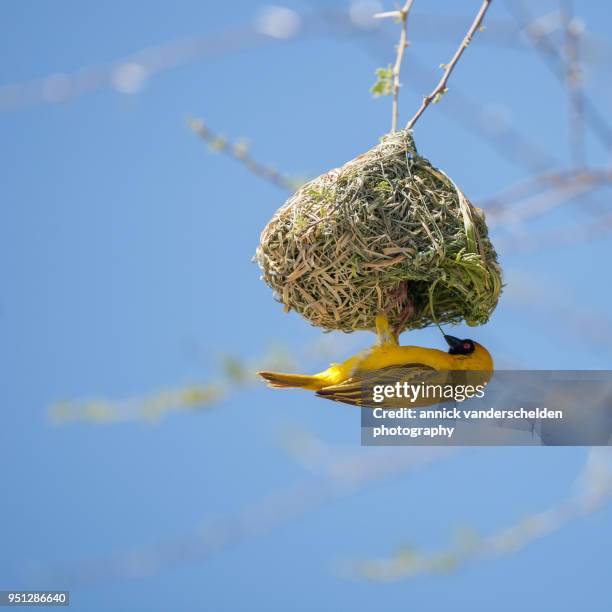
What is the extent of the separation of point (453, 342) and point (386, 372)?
0.51m

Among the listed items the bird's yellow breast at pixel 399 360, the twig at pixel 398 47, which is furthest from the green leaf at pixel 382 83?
the bird's yellow breast at pixel 399 360

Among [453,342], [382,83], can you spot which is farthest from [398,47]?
[453,342]

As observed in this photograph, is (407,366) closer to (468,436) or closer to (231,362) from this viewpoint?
(468,436)

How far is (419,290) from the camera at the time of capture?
4.36 meters

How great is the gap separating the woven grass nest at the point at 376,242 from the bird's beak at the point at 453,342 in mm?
149

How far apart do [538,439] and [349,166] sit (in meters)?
1.63

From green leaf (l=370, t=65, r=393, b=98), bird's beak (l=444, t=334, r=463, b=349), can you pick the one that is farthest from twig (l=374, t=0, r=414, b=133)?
bird's beak (l=444, t=334, r=463, b=349)

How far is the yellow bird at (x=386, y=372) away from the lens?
3932 mm

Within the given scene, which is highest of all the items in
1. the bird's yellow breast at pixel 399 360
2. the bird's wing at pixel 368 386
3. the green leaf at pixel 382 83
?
the green leaf at pixel 382 83

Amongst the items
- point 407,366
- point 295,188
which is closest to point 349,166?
point 295,188

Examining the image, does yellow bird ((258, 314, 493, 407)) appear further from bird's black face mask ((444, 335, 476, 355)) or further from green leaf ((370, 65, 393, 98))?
green leaf ((370, 65, 393, 98))

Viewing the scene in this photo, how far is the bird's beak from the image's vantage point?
431 centimetres

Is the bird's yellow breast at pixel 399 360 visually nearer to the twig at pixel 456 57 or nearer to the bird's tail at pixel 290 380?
the bird's tail at pixel 290 380

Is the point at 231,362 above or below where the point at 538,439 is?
above
